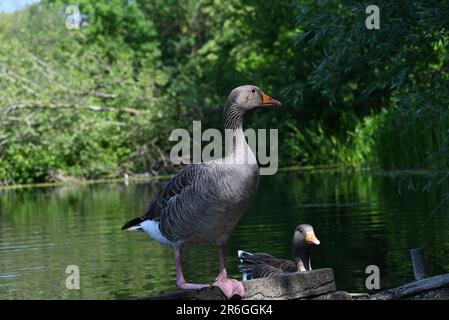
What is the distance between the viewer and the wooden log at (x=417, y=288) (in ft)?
34.6

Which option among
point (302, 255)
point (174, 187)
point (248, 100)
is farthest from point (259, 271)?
point (248, 100)

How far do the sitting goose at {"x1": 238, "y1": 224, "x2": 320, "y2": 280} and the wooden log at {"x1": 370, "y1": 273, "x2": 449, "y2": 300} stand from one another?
1.98 metres

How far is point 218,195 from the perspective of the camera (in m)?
9.47

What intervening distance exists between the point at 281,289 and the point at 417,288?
1628 millimetres

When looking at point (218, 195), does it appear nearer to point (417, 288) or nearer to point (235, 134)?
point (235, 134)

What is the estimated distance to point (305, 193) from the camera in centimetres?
2911

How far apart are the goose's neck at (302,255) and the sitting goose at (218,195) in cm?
296

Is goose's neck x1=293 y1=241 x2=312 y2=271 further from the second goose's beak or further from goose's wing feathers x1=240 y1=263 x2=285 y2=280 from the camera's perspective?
goose's wing feathers x1=240 y1=263 x2=285 y2=280

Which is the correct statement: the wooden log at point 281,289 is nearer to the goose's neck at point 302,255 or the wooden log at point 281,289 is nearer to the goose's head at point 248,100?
the goose's head at point 248,100

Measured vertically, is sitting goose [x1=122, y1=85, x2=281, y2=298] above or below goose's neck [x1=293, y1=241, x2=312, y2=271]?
above

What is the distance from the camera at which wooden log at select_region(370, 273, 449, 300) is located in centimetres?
1055

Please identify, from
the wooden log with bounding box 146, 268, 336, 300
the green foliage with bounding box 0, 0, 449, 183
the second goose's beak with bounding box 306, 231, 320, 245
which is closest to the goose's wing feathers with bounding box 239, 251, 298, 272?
the second goose's beak with bounding box 306, 231, 320, 245

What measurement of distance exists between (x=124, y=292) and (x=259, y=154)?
107ft

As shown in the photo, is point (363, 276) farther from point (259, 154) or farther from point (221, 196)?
point (259, 154)
